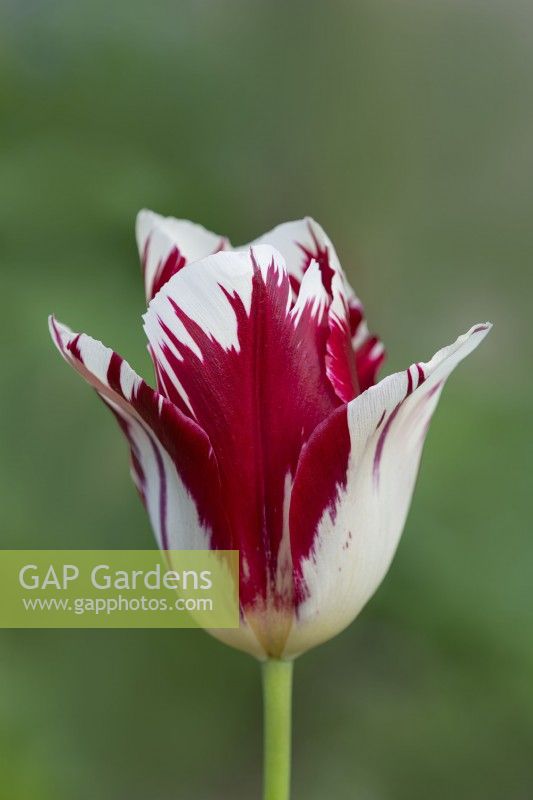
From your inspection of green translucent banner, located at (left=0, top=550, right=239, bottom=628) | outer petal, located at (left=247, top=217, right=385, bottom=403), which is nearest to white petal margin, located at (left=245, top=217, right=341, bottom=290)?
outer petal, located at (left=247, top=217, right=385, bottom=403)

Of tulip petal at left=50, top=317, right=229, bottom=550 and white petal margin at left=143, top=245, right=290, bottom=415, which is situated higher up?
white petal margin at left=143, top=245, right=290, bottom=415

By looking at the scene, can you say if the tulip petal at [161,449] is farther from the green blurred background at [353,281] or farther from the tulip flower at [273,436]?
the green blurred background at [353,281]

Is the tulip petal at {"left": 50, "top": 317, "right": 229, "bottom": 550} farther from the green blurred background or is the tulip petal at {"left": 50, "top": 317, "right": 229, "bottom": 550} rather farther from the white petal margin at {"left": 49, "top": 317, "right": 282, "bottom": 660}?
the green blurred background

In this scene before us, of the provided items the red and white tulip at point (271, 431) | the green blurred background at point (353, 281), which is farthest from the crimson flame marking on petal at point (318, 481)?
the green blurred background at point (353, 281)

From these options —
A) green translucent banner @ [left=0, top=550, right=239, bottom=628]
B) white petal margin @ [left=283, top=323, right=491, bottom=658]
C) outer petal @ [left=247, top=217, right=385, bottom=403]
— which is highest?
outer petal @ [left=247, top=217, right=385, bottom=403]

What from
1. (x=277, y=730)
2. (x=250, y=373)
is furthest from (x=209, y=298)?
(x=277, y=730)
